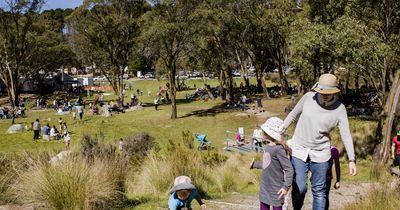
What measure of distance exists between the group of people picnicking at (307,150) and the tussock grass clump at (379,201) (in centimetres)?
107

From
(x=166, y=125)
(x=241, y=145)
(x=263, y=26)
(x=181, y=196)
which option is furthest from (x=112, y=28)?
(x=181, y=196)

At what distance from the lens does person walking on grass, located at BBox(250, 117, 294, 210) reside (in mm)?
4473

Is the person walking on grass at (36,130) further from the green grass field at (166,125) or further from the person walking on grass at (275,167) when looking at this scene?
the person walking on grass at (275,167)

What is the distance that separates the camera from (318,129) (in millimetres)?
4598

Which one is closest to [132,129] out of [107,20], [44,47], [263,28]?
[107,20]

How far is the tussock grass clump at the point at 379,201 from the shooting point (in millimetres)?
5484

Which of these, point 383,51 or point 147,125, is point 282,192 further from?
point 147,125

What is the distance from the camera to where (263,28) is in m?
37.9

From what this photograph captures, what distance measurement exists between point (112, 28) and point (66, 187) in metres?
33.8

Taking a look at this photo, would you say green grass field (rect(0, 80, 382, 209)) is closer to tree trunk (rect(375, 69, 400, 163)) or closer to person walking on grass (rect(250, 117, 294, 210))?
tree trunk (rect(375, 69, 400, 163))

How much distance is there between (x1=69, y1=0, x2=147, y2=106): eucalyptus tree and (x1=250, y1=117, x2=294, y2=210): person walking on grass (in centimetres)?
3448

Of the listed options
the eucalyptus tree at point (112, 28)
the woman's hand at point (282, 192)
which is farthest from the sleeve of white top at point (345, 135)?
the eucalyptus tree at point (112, 28)

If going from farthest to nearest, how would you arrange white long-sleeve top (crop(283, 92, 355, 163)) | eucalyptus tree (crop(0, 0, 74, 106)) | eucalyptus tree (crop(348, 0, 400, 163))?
eucalyptus tree (crop(0, 0, 74, 106)), eucalyptus tree (crop(348, 0, 400, 163)), white long-sleeve top (crop(283, 92, 355, 163))

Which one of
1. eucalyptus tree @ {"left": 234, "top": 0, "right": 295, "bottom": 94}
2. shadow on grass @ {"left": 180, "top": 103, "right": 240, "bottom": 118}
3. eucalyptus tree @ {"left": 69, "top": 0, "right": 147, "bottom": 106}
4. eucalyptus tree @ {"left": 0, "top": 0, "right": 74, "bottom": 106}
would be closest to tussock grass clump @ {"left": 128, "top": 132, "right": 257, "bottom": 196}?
shadow on grass @ {"left": 180, "top": 103, "right": 240, "bottom": 118}
